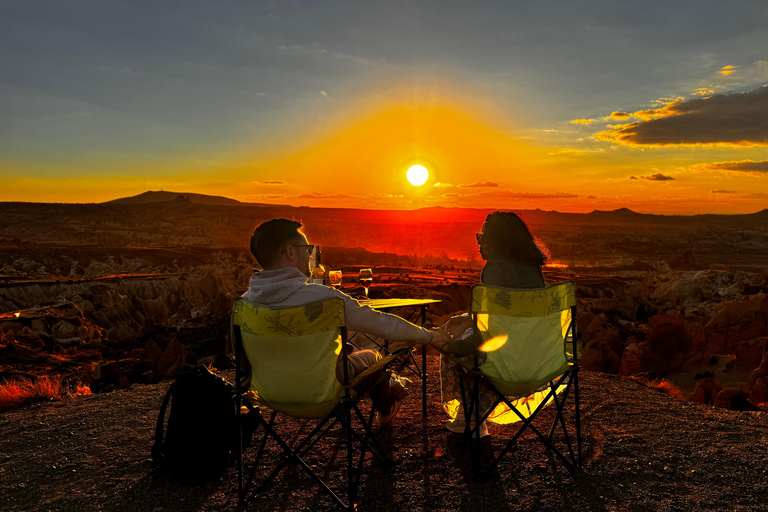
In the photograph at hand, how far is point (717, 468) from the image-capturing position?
3.41 m

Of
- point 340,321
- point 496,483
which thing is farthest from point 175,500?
point 496,483

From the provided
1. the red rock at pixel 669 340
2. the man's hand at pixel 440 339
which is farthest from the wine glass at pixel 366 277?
the red rock at pixel 669 340

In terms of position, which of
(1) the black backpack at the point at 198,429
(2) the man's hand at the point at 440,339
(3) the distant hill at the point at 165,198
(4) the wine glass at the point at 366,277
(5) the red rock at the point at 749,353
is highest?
(3) the distant hill at the point at 165,198

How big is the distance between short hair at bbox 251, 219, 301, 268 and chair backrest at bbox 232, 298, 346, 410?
289 mm

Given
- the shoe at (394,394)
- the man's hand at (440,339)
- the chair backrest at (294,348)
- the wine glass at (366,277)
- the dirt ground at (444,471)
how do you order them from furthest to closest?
1. the wine glass at (366,277)
2. the shoe at (394,394)
3. the man's hand at (440,339)
4. the dirt ground at (444,471)
5. the chair backrest at (294,348)

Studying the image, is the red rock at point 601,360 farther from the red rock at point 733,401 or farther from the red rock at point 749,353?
the red rock at point 749,353

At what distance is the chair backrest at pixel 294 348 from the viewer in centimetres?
264

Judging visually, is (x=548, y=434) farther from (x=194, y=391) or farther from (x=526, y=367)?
(x=194, y=391)

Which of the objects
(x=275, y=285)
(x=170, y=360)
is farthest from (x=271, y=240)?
(x=170, y=360)

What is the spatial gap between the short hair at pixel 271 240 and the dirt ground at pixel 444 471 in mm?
1539

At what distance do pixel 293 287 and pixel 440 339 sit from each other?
108 cm

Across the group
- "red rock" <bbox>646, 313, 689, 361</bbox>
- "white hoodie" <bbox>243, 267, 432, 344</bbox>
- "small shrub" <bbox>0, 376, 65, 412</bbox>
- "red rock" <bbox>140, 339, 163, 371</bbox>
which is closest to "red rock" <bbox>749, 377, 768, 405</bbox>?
"red rock" <bbox>646, 313, 689, 361</bbox>

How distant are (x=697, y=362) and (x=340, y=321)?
926 cm

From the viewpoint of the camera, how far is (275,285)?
2.73 metres
